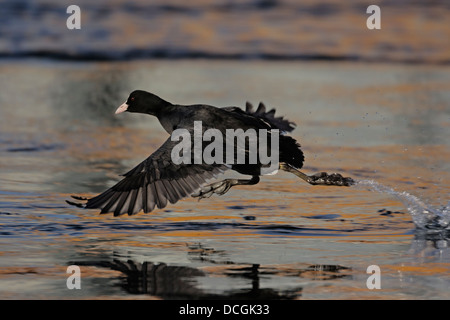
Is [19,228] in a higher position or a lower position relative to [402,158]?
lower

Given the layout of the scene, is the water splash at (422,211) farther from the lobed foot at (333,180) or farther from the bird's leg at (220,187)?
the bird's leg at (220,187)

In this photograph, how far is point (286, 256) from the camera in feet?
20.9

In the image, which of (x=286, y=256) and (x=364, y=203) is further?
(x=364, y=203)

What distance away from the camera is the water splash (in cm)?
721

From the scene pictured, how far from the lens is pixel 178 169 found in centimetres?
684

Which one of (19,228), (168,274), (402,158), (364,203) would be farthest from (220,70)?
(168,274)

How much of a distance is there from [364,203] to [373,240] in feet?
3.80

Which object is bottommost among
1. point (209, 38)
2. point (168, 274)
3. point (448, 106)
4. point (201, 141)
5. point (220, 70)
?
point (168, 274)

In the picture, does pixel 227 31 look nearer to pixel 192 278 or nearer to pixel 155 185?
pixel 155 185

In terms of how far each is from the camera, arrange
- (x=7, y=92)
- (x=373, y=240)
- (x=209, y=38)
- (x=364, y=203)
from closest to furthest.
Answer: (x=373, y=240) < (x=364, y=203) < (x=7, y=92) < (x=209, y=38)

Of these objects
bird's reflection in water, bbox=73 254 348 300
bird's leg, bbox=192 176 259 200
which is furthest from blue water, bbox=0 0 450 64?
bird's reflection in water, bbox=73 254 348 300

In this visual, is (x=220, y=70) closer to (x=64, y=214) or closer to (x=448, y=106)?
(x=448, y=106)

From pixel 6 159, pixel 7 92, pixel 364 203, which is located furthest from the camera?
pixel 7 92

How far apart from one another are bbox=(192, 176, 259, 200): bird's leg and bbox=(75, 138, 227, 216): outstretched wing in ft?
2.76
